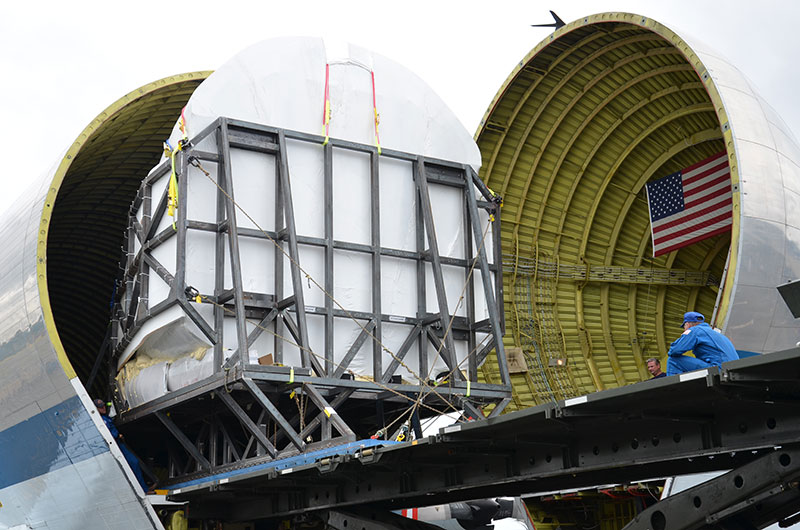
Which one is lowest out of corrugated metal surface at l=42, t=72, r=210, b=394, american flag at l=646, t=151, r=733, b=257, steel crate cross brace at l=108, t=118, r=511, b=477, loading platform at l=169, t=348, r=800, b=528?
loading platform at l=169, t=348, r=800, b=528

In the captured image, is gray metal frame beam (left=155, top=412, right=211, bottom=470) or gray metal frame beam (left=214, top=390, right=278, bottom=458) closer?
gray metal frame beam (left=214, top=390, right=278, bottom=458)

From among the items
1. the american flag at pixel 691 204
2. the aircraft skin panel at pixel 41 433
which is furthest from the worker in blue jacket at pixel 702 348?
the american flag at pixel 691 204

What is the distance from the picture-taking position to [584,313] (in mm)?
16062

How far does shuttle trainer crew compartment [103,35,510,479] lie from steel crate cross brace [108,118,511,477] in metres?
0.03

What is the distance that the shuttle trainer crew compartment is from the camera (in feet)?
35.7

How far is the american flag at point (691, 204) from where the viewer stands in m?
14.3

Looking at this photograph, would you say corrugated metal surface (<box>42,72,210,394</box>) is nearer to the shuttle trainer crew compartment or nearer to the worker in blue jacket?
the shuttle trainer crew compartment

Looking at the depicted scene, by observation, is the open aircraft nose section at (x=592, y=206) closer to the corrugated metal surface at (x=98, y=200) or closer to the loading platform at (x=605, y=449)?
the corrugated metal surface at (x=98, y=200)

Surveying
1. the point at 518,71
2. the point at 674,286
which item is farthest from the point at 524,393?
the point at 518,71

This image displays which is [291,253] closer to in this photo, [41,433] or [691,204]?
[41,433]

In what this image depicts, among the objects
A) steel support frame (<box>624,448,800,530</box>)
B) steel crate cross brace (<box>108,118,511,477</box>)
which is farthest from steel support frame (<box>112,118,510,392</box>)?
steel support frame (<box>624,448,800,530</box>)

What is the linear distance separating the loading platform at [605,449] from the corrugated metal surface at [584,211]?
7.50 metres

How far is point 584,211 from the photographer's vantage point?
16375 millimetres

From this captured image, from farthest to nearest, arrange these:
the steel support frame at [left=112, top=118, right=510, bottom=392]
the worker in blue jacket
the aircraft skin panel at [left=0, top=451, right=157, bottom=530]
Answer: the aircraft skin panel at [left=0, top=451, right=157, bottom=530]
the steel support frame at [left=112, top=118, right=510, bottom=392]
the worker in blue jacket
